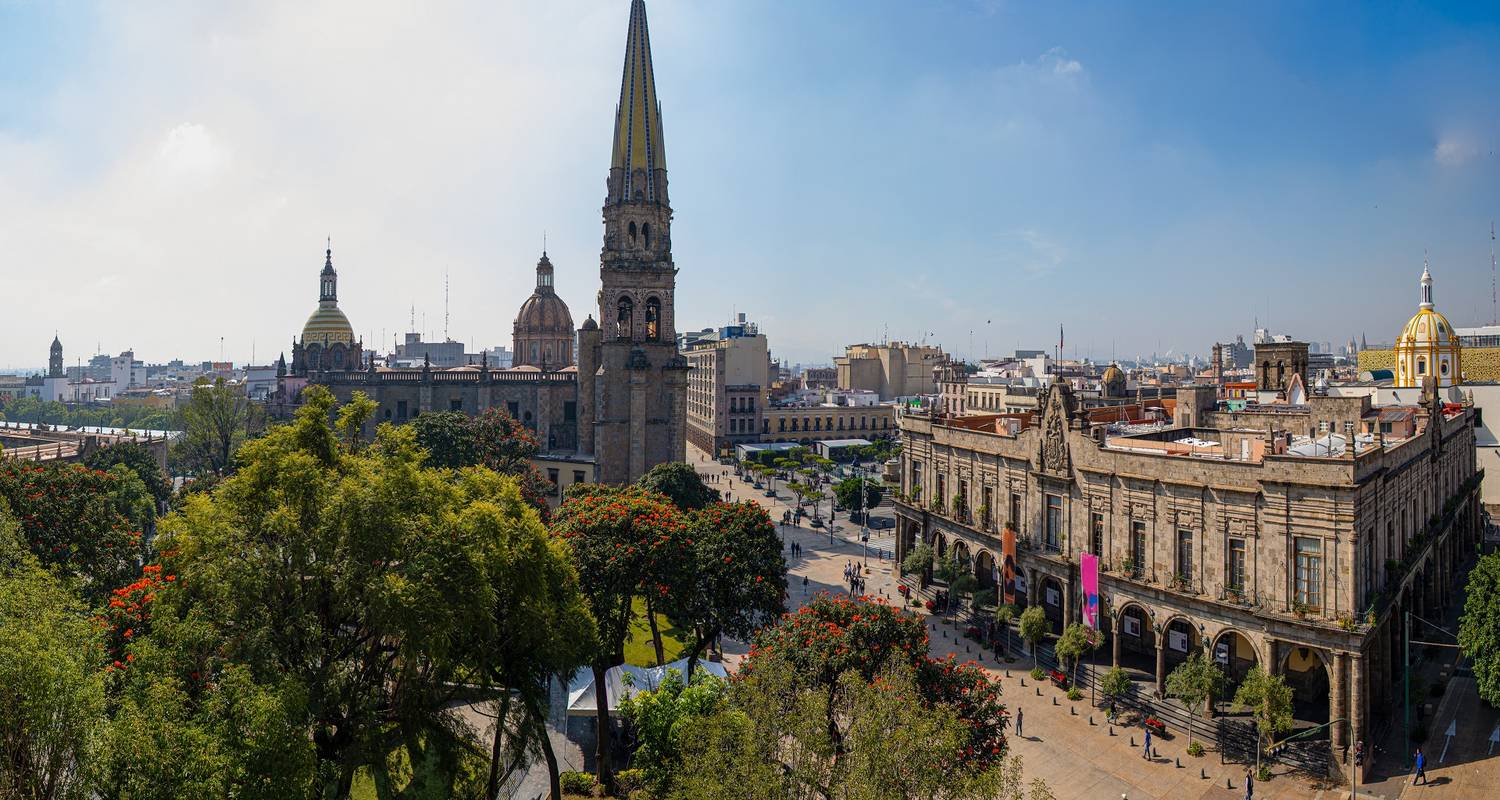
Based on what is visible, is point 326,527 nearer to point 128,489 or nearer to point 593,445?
point 128,489

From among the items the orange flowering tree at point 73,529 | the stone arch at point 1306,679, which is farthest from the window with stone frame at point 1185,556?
the orange flowering tree at point 73,529

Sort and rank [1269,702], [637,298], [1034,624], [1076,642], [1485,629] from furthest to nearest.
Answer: [637,298], [1034,624], [1076,642], [1485,629], [1269,702]

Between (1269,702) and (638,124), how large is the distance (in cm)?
5478

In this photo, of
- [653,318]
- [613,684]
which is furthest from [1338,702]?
[653,318]

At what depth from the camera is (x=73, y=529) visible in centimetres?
3028

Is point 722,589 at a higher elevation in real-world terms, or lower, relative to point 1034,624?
higher

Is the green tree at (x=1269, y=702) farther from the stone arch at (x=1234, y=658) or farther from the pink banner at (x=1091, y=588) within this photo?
the pink banner at (x=1091, y=588)

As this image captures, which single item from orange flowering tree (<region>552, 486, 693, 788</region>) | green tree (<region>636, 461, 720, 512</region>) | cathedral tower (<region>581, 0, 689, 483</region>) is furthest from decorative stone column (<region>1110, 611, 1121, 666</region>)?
cathedral tower (<region>581, 0, 689, 483</region>)

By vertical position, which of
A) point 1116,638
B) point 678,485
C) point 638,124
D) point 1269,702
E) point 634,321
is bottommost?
point 1269,702

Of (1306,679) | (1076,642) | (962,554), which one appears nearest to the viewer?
(1306,679)

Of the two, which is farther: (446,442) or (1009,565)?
(446,442)

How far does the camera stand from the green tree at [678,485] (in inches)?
2023

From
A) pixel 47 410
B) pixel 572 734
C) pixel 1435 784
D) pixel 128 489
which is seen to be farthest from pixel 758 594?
pixel 47 410

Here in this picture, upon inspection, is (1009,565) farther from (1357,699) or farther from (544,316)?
(544,316)
